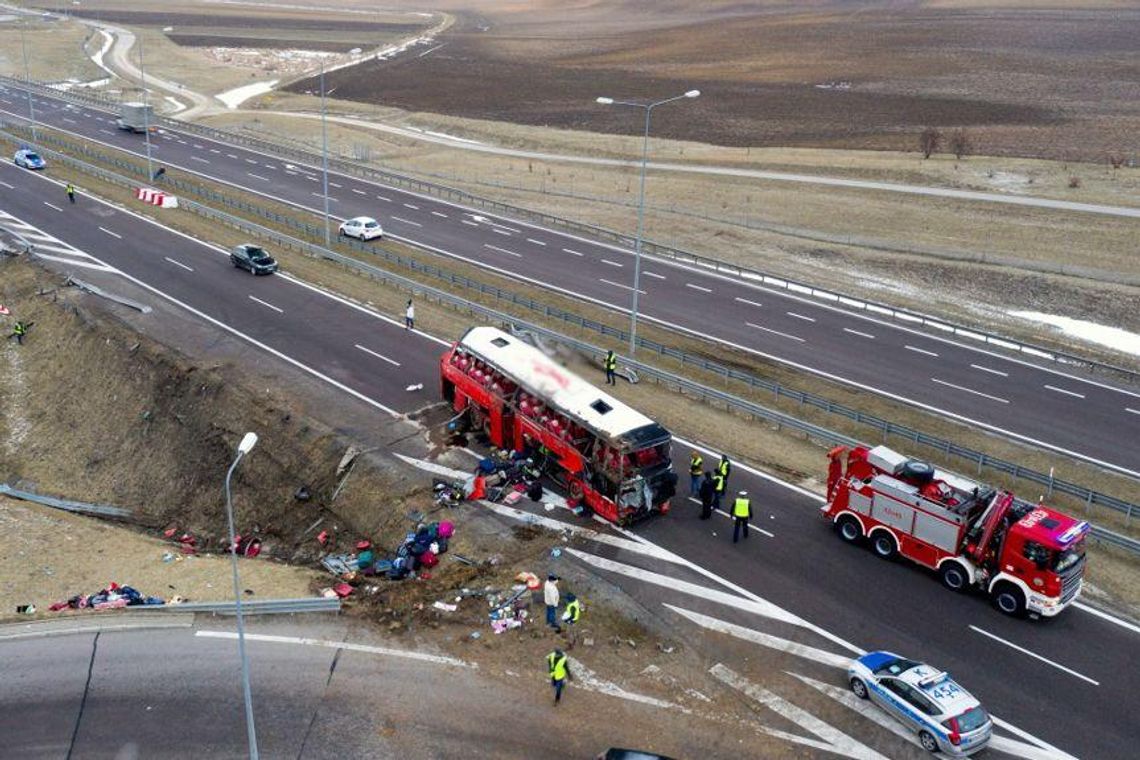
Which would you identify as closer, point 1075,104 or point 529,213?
point 529,213

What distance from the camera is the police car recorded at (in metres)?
19.8

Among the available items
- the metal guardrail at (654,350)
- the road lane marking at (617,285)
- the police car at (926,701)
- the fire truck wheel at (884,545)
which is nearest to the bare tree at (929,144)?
the road lane marking at (617,285)

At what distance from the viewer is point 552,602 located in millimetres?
23609

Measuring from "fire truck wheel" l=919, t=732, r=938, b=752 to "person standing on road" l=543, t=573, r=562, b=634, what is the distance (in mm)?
8615

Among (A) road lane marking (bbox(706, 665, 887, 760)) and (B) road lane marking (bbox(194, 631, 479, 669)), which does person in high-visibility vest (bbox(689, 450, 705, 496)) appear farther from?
(B) road lane marking (bbox(194, 631, 479, 669))

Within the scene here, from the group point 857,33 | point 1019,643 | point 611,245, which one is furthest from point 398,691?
point 857,33

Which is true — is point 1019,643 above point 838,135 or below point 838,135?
below

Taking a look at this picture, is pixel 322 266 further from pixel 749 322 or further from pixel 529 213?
pixel 749 322

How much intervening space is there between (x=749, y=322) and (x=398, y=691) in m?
31.7

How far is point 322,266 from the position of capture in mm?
54344

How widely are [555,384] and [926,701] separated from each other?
14.5m

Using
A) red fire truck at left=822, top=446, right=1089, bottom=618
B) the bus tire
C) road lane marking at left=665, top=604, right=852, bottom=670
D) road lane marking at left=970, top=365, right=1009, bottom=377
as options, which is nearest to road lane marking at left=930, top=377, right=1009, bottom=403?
road lane marking at left=970, top=365, right=1009, bottom=377

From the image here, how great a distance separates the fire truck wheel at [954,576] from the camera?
83.0ft

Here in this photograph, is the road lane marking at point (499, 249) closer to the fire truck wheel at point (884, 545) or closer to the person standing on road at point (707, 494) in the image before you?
the person standing on road at point (707, 494)
